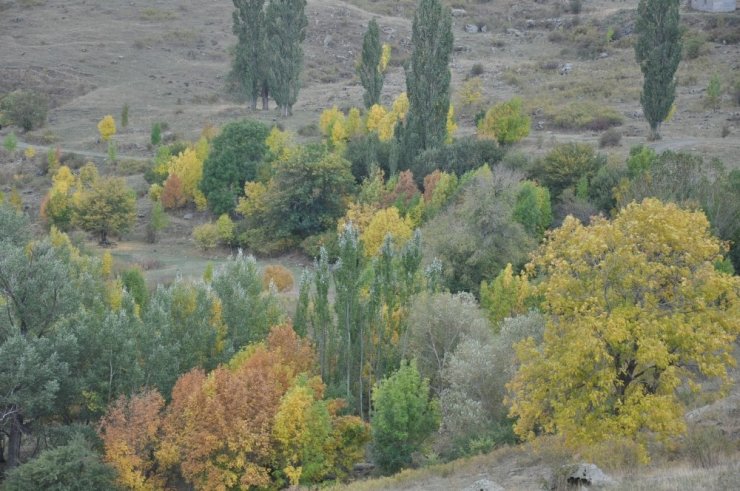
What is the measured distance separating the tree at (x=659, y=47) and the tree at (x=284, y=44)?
3281 cm

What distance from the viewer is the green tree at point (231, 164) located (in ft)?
223

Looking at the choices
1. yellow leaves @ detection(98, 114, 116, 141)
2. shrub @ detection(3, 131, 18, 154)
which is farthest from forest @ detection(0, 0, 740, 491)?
yellow leaves @ detection(98, 114, 116, 141)

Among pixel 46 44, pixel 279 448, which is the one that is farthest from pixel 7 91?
pixel 279 448

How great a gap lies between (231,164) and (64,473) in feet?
139

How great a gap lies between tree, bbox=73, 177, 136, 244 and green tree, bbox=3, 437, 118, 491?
36762mm

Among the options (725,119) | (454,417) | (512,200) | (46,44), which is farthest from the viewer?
(46,44)

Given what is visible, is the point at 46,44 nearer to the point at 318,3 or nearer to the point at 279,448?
the point at 318,3

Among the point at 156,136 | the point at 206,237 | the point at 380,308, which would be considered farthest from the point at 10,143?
the point at 380,308

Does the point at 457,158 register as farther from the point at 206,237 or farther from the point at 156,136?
the point at 156,136

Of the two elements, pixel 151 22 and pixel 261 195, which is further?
pixel 151 22

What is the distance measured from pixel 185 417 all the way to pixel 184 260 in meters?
31.4

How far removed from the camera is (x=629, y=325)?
20.0 meters

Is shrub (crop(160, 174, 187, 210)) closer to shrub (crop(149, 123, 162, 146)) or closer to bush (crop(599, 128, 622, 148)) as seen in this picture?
shrub (crop(149, 123, 162, 146))

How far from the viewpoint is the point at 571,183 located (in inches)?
2256
